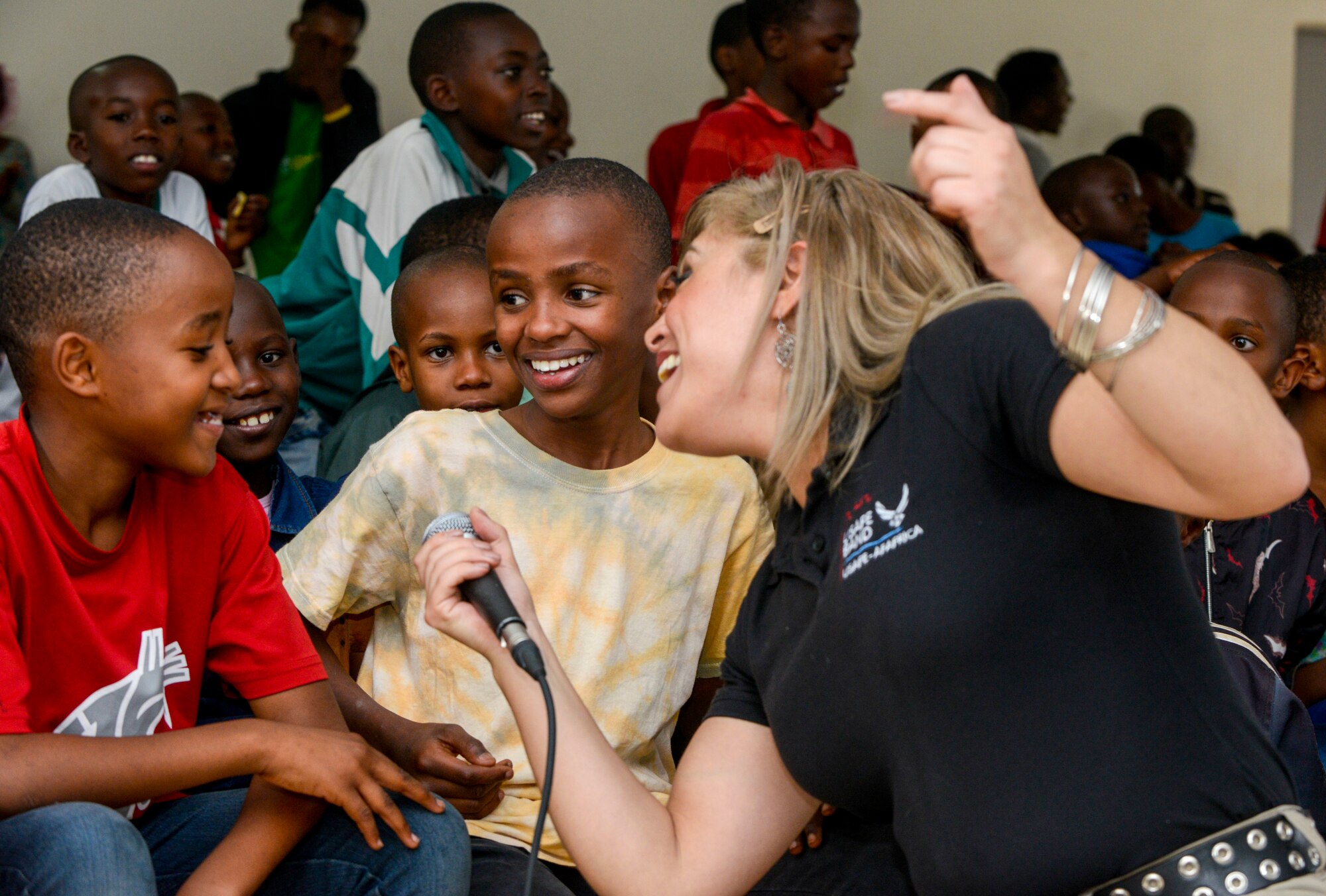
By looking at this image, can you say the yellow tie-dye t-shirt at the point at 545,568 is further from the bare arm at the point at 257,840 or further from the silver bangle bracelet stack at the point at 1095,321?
the silver bangle bracelet stack at the point at 1095,321

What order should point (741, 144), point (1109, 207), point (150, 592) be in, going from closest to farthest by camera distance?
point (150, 592) < point (741, 144) < point (1109, 207)

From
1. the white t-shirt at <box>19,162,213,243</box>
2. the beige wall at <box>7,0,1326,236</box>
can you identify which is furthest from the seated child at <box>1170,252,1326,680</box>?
the beige wall at <box>7,0,1326,236</box>

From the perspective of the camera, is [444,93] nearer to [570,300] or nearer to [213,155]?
[213,155]

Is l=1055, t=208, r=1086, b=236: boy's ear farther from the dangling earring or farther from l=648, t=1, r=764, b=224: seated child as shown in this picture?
the dangling earring

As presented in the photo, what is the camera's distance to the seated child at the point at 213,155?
4316 millimetres

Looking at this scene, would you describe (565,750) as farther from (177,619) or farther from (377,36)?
(377,36)

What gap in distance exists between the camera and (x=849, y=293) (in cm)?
149

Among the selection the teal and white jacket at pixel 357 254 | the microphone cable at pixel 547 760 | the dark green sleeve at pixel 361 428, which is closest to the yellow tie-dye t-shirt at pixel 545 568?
the microphone cable at pixel 547 760

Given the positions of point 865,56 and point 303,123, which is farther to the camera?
point 865,56

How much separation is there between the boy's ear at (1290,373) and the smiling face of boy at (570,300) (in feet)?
4.97

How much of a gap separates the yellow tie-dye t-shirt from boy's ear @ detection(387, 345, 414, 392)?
0.77m

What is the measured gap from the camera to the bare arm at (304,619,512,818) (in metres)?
1.76

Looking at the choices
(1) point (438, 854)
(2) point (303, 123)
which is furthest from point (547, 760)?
(2) point (303, 123)

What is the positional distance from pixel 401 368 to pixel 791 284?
1.46 metres
